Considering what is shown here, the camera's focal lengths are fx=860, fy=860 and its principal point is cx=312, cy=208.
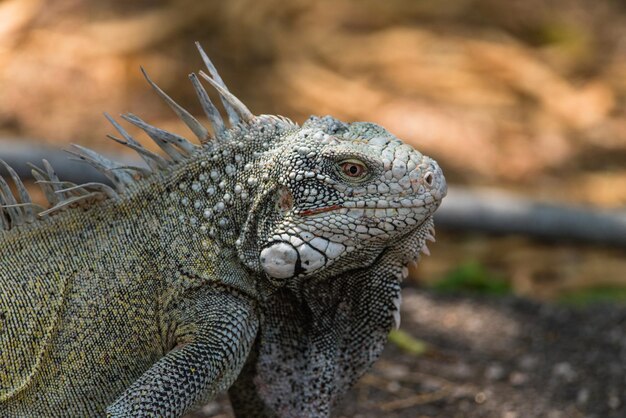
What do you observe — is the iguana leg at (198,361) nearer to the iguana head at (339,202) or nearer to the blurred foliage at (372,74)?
the iguana head at (339,202)

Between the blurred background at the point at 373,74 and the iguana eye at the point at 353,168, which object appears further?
the blurred background at the point at 373,74

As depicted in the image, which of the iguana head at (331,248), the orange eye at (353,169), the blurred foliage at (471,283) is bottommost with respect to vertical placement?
the iguana head at (331,248)

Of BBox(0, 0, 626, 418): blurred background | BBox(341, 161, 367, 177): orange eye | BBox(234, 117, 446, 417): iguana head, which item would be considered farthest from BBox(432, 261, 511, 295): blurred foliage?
BBox(341, 161, 367, 177): orange eye

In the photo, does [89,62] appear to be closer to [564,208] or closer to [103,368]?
[564,208]

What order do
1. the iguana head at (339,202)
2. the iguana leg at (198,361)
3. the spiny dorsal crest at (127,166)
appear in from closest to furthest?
the iguana leg at (198,361) → the iguana head at (339,202) → the spiny dorsal crest at (127,166)

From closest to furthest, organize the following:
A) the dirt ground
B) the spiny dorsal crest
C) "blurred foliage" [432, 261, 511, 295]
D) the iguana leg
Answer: the iguana leg → the spiny dorsal crest → the dirt ground → "blurred foliage" [432, 261, 511, 295]

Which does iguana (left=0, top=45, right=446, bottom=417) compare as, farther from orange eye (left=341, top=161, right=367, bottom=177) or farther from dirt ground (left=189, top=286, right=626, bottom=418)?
dirt ground (left=189, top=286, right=626, bottom=418)

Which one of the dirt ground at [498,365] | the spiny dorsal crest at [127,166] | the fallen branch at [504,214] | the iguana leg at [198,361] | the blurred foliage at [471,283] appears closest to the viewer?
the iguana leg at [198,361]

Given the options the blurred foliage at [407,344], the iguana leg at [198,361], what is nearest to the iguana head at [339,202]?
the iguana leg at [198,361]
